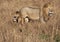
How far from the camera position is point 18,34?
714 centimetres

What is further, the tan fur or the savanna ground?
the tan fur

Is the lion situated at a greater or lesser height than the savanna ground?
greater

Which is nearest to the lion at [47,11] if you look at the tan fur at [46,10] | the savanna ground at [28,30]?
the tan fur at [46,10]

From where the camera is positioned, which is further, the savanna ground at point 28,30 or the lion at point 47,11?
the lion at point 47,11

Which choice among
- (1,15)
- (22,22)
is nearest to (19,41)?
(22,22)

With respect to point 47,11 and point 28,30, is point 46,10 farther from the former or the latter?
point 28,30

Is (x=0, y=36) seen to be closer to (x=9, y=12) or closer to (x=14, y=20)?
(x=14, y=20)

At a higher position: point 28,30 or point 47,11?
point 47,11

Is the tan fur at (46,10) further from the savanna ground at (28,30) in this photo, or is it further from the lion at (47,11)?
the savanna ground at (28,30)

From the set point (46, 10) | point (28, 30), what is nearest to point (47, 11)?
point (46, 10)

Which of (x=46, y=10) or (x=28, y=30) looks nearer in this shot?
(x=28, y=30)

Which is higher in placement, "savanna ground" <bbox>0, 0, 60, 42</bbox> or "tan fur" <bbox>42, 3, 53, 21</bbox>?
"tan fur" <bbox>42, 3, 53, 21</bbox>

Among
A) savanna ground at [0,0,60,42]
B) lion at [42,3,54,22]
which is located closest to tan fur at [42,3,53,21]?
lion at [42,3,54,22]

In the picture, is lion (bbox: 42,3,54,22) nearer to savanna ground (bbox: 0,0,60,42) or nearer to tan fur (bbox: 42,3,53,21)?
tan fur (bbox: 42,3,53,21)
